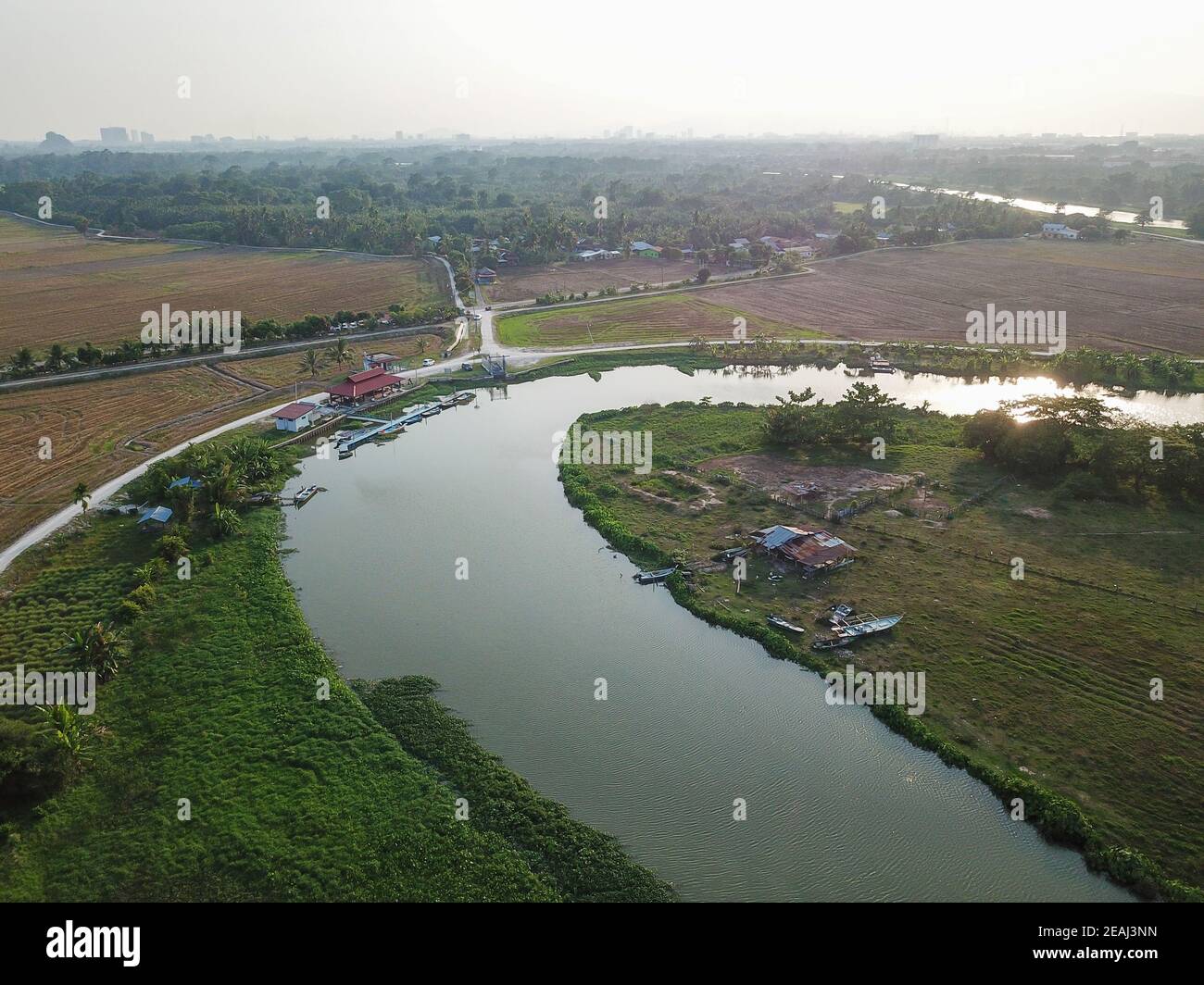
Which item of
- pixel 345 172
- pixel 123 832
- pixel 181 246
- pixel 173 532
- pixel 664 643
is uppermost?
pixel 345 172

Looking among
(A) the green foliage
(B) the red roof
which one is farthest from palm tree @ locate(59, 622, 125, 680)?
(B) the red roof

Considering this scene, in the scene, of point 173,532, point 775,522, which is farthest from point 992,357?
point 173,532

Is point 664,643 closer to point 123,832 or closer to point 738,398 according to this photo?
point 123,832

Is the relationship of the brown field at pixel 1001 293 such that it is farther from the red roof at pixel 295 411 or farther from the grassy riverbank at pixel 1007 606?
the red roof at pixel 295 411

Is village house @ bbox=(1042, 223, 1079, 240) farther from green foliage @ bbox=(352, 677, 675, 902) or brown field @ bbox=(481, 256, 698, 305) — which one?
green foliage @ bbox=(352, 677, 675, 902)

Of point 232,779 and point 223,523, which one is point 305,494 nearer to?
point 223,523
